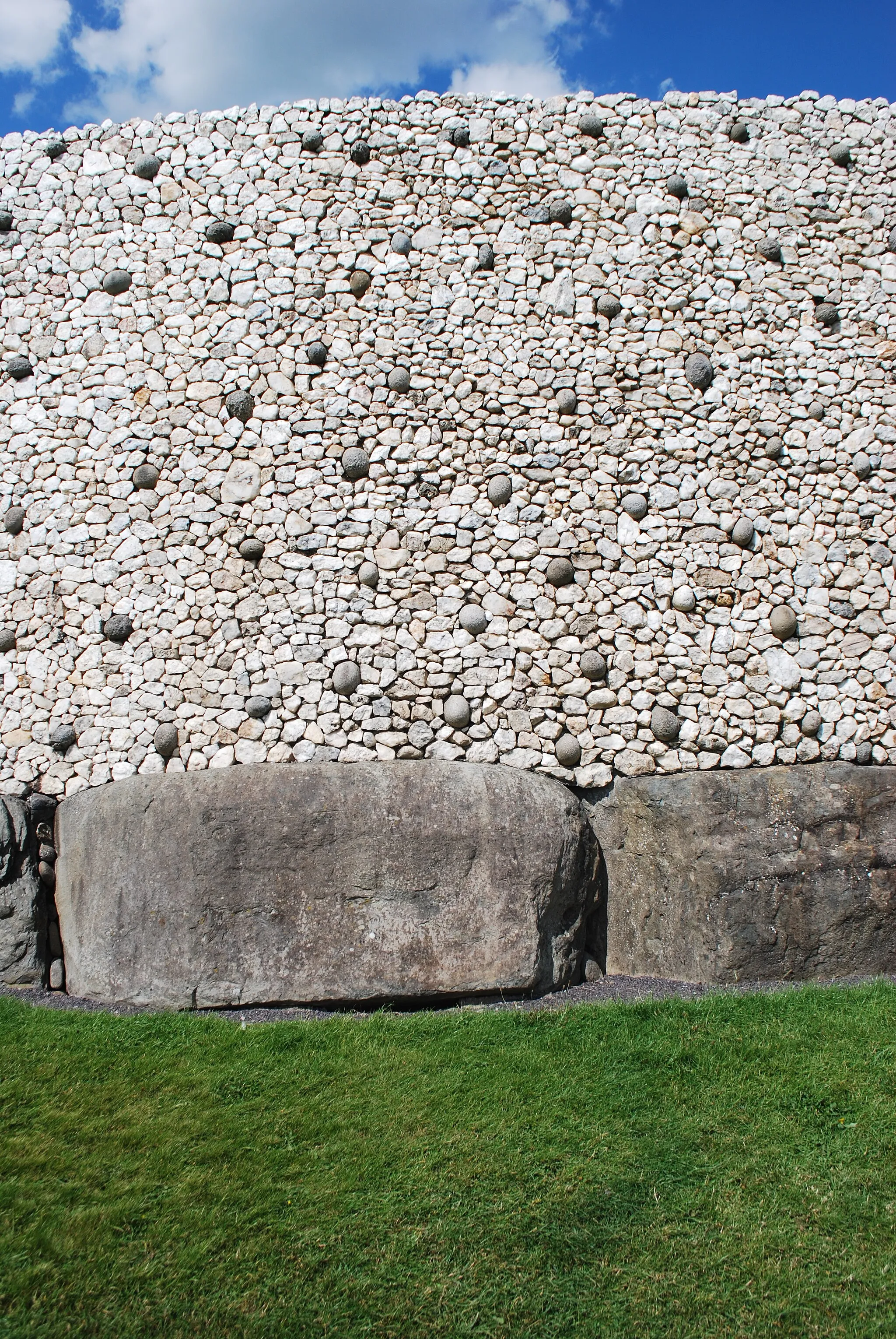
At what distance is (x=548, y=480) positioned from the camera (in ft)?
23.5

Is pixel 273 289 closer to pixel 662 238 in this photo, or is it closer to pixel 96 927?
pixel 662 238

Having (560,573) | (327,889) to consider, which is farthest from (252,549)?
(327,889)

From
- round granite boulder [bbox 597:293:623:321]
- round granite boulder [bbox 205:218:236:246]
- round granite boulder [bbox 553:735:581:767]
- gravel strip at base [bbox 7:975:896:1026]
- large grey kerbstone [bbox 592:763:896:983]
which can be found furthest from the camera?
round granite boulder [bbox 205:218:236:246]

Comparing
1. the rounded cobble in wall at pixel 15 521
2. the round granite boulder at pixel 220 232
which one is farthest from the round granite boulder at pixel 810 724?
the rounded cobble in wall at pixel 15 521

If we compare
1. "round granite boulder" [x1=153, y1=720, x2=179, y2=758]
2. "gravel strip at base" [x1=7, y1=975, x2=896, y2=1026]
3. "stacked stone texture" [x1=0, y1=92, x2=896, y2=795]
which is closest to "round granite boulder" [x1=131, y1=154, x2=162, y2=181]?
"stacked stone texture" [x1=0, y1=92, x2=896, y2=795]

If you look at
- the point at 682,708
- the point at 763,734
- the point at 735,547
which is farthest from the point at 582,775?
the point at 735,547

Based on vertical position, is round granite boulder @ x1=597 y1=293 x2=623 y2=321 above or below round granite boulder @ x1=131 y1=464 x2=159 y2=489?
above

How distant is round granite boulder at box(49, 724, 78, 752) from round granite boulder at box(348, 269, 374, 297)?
14.5ft

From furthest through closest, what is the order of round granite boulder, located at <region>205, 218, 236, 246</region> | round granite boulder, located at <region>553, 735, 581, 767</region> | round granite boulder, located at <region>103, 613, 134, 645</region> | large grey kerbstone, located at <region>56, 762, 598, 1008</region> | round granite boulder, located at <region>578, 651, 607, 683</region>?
round granite boulder, located at <region>205, 218, 236, 246</region>, round granite boulder, located at <region>103, 613, 134, 645</region>, round granite boulder, located at <region>578, 651, 607, 683</region>, round granite boulder, located at <region>553, 735, 581, 767</region>, large grey kerbstone, located at <region>56, 762, 598, 1008</region>

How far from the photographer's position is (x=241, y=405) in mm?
7281

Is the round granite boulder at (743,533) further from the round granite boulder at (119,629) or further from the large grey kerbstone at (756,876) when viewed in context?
the round granite boulder at (119,629)

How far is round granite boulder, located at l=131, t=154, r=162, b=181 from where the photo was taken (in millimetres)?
7859

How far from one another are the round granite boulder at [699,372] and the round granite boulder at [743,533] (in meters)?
1.26

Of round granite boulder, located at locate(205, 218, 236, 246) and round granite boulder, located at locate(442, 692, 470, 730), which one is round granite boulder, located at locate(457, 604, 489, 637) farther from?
round granite boulder, located at locate(205, 218, 236, 246)
